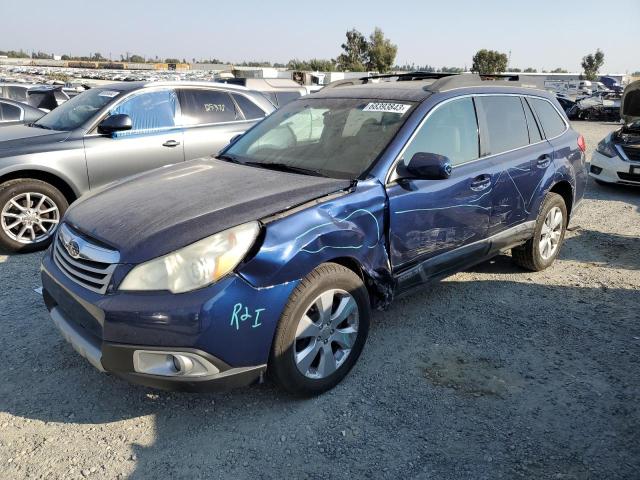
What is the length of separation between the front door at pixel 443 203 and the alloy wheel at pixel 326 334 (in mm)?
537

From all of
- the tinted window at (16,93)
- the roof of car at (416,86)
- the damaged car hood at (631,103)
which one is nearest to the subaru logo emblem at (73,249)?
the roof of car at (416,86)

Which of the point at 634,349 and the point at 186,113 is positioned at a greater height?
the point at 186,113

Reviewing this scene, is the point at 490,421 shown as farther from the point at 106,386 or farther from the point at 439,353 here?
the point at 106,386

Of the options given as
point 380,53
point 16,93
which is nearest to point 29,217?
point 16,93

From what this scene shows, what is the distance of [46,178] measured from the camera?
211 inches

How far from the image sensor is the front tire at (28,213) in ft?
16.8

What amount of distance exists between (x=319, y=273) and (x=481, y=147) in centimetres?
197

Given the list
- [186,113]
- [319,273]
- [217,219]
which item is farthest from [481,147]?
[186,113]

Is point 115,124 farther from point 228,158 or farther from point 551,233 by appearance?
point 551,233

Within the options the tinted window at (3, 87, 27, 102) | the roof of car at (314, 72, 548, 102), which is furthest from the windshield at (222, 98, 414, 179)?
the tinted window at (3, 87, 27, 102)

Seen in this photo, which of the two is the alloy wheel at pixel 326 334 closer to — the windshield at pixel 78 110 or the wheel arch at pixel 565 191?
the wheel arch at pixel 565 191

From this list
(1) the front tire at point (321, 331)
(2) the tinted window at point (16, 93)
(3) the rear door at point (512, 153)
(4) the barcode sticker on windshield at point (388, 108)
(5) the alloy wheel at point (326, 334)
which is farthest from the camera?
(2) the tinted window at point (16, 93)

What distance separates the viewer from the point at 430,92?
3.75 metres

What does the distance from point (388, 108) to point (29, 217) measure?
383 cm
